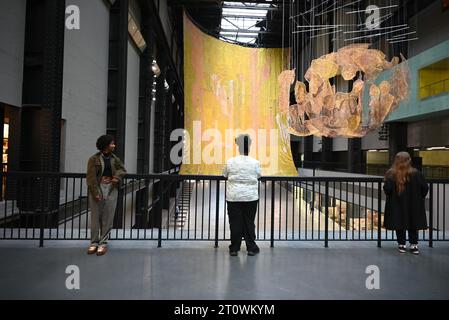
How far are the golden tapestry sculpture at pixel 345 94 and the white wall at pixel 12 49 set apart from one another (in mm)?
7167

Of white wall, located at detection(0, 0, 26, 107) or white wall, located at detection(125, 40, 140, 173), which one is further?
white wall, located at detection(125, 40, 140, 173)

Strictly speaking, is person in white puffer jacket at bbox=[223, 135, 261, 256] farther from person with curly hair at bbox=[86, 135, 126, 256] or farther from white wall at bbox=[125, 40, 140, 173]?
white wall at bbox=[125, 40, 140, 173]

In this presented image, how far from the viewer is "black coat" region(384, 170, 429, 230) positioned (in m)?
4.30

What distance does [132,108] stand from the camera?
13.0 meters

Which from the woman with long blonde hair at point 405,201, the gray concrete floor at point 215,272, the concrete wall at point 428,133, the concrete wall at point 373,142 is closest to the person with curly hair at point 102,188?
the gray concrete floor at point 215,272

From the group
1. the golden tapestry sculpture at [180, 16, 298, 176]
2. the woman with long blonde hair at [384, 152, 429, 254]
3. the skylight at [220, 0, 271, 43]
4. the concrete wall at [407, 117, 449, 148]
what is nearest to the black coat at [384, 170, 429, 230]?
the woman with long blonde hair at [384, 152, 429, 254]

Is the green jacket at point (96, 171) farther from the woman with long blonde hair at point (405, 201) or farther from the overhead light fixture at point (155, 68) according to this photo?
the overhead light fixture at point (155, 68)

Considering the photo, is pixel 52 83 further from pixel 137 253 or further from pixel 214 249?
pixel 214 249

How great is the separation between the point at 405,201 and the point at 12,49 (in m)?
6.84

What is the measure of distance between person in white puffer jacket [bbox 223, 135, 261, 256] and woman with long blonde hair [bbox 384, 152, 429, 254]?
197 cm

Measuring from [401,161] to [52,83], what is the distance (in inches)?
230

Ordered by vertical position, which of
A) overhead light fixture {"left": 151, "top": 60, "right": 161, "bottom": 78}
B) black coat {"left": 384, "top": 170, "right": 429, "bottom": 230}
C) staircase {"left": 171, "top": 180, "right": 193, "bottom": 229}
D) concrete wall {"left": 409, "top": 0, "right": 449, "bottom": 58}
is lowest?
staircase {"left": 171, "top": 180, "right": 193, "bottom": 229}

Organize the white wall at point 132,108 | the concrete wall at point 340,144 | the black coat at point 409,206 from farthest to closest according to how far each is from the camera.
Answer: the concrete wall at point 340,144 < the white wall at point 132,108 < the black coat at point 409,206

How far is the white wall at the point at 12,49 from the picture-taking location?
5.19m
